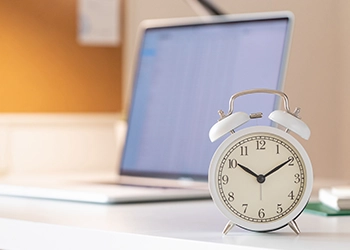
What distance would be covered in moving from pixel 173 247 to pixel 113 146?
202 centimetres

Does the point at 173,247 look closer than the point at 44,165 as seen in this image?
Yes

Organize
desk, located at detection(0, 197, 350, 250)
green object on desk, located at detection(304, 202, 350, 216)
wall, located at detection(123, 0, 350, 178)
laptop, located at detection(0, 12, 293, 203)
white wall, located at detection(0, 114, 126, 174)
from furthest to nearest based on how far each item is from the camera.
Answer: wall, located at detection(123, 0, 350, 178)
white wall, located at detection(0, 114, 126, 174)
laptop, located at detection(0, 12, 293, 203)
green object on desk, located at detection(304, 202, 350, 216)
desk, located at detection(0, 197, 350, 250)

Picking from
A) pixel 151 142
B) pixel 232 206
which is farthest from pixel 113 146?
pixel 232 206

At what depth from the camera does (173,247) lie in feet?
2.50

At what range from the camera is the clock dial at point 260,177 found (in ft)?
2.61

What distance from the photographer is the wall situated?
106 inches

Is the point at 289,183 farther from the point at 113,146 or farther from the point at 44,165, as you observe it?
the point at 113,146

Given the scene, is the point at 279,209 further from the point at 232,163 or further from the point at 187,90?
the point at 187,90

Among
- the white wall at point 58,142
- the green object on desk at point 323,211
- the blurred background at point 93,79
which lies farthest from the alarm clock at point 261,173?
the blurred background at point 93,79

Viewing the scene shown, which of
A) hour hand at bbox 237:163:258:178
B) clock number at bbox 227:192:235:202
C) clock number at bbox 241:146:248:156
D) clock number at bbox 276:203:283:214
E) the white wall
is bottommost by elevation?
the white wall

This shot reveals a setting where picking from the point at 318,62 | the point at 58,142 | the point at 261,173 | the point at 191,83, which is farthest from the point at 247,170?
the point at 318,62

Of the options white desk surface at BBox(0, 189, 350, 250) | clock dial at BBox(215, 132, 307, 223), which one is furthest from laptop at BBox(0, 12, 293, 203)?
clock dial at BBox(215, 132, 307, 223)

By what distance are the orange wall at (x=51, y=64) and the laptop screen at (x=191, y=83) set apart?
1.04m

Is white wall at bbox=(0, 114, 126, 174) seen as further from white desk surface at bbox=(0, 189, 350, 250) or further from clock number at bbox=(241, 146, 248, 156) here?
clock number at bbox=(241, 146, 248, 156)
